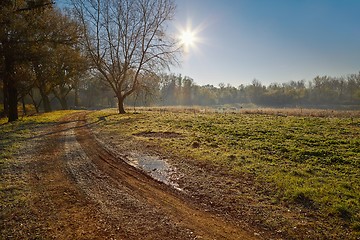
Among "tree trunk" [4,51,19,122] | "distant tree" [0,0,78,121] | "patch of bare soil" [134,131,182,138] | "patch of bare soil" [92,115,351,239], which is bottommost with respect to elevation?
"patch of bare soil" [92,115,351,239]

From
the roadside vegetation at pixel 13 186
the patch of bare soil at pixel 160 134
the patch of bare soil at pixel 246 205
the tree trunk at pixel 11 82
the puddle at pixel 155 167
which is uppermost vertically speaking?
the tree trunk at pixel 11 82

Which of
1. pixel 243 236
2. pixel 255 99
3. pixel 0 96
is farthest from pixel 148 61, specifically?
pixel 255 99

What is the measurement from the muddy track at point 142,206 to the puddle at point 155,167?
0.29 meters

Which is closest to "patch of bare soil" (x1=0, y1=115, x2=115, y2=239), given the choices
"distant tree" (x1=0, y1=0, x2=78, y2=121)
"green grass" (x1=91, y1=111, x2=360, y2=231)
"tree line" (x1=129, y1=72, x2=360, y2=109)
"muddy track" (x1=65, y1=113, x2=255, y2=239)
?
"muddy track" (x1=65, y1=113, x2=255, y2=239)

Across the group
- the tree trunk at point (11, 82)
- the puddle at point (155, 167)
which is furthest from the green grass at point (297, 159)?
the tree trunk at point (11, 82)

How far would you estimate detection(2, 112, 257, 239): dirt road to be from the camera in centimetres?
443

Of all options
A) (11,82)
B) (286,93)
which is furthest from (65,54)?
(286,93)

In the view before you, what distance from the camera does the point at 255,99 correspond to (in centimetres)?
10881

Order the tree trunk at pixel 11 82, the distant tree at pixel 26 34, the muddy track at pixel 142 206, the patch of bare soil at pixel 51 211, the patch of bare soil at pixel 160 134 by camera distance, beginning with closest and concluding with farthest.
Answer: the patch of bare soil at pixel 51 211
the muddy track at pixel 142 206
the patch of bare soil at pixel 160 134
the distant tree at pixel 26 34
the tree trunk at pixel 11 82

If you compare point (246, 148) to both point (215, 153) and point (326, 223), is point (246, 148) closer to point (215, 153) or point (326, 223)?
point (215, 153)

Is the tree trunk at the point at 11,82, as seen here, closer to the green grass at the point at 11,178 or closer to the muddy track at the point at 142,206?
the green grass at the point at 11,178

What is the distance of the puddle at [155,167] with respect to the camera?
24.4 ft

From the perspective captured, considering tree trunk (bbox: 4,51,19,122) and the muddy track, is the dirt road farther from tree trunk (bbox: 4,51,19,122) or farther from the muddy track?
tree trunk (bbox: 4,51,19,122)

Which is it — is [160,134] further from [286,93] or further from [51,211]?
[286,93]
